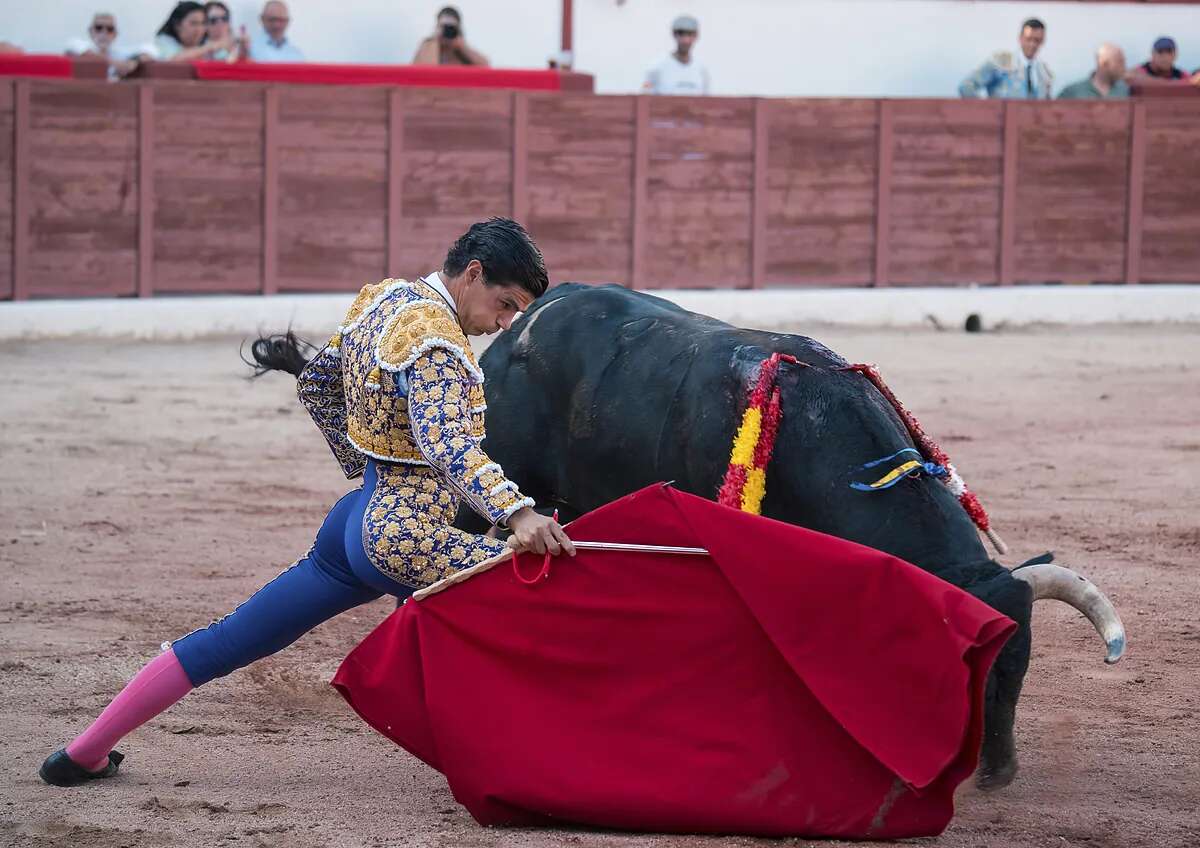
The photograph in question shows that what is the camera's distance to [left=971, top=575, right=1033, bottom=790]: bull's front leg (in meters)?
2.57

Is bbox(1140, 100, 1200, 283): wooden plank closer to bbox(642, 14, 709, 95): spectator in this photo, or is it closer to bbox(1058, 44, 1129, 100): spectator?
bbox(1058, 44, 1129, 100): spectator

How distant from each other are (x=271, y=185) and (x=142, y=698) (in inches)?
268

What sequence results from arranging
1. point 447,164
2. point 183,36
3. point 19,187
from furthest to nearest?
point 447,164
point 183,36
point 19,187

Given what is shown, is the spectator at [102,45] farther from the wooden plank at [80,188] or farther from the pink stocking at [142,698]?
the pink stocking at [142,698]

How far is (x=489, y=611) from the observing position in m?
2.62

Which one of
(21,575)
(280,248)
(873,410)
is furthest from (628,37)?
(873,410)

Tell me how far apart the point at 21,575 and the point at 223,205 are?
16.6ft

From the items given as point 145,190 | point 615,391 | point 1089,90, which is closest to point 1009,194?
point 1089,90

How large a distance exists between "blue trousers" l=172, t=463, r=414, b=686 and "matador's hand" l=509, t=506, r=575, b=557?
25 centimetres

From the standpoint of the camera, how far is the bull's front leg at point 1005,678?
2574 millimetres

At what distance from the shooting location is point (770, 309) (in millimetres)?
9938

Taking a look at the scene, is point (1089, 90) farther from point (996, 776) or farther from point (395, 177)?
point (996, 776)

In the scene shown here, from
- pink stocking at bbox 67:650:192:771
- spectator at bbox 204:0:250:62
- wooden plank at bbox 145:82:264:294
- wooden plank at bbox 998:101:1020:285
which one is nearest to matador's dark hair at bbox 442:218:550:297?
pink stocking at bbox 67:650:192:771

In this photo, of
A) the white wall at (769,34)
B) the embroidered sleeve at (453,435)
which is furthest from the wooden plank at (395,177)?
the embroidered sleeve at (453,435)
